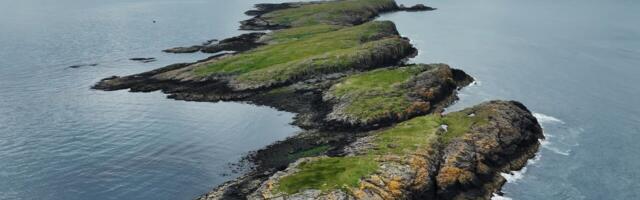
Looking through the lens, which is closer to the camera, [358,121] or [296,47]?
[358,121]

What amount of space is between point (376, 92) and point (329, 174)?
123 ft

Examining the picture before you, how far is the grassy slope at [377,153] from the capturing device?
54.8m

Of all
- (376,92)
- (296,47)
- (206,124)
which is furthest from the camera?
(296,47)

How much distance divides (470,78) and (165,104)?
202 ft

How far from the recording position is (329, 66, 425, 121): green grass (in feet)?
275

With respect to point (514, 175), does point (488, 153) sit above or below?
above

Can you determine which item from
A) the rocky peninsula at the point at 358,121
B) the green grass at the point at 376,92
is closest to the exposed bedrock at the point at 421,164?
the rocky peninsula at the point at 358,121

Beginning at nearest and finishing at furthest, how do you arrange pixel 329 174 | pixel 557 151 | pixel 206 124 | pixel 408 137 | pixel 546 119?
pixel 329 174 < pixel 408 137 < pixel 557 151 < pixel 546 119 < pixel 206 124

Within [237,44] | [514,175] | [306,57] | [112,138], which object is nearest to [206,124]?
[112,138]

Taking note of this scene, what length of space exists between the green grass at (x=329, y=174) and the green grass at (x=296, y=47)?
58614 millimetres

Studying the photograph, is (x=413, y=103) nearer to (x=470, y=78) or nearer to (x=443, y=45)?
(x=470, y=78)

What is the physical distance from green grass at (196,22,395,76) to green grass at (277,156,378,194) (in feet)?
192

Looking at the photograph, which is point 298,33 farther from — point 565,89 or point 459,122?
point 459,122

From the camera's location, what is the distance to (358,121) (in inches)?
3219
